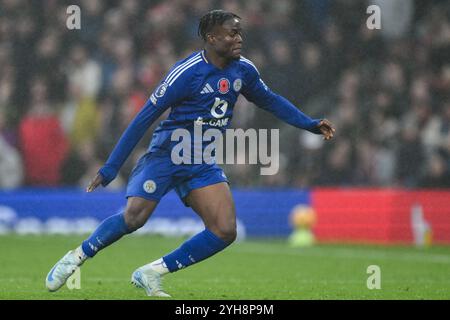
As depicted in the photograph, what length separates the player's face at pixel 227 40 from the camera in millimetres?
8914

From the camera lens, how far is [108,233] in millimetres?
8891

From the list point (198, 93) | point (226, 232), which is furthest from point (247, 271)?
point (198, 93)

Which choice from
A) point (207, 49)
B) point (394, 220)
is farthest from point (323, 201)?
point (207, 49)

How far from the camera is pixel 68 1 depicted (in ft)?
62.6

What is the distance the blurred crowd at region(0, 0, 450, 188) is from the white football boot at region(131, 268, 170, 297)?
8.68 metres

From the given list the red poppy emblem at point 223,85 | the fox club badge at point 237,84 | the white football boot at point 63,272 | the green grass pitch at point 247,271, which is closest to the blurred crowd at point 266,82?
the green grass pitch at point 247,271

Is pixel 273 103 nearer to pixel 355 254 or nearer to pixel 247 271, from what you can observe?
pixel 247 271

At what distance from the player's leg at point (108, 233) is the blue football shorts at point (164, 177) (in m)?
0.08

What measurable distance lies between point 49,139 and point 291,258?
512cm

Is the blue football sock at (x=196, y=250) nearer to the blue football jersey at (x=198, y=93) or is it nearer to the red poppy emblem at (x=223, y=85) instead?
the blue football jersey at (x=198, y=93)

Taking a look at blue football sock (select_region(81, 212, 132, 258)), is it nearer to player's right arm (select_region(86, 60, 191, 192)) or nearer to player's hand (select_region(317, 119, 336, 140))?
player's right arm (select_region(86, 60, 191, 192))

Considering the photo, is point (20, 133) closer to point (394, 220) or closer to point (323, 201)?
point (323, 201)

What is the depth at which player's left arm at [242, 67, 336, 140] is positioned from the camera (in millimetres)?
9289

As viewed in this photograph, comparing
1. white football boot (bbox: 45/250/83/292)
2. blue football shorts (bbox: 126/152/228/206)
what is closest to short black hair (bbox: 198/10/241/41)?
blue football shorts (bbox: 126/152/228/206)
